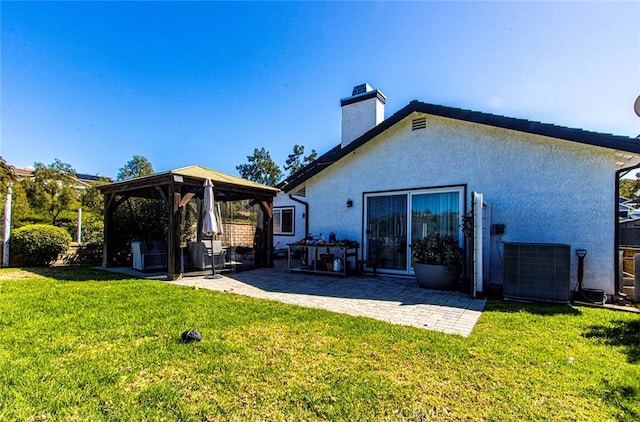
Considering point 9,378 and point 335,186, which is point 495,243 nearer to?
point 335,186

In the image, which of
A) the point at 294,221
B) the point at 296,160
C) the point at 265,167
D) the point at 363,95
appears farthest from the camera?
the point at 296,160

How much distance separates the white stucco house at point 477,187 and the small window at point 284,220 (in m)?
4.67

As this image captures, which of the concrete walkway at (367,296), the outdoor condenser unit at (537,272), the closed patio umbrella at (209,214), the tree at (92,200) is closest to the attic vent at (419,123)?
the outdoor condenser unit at (537,272)

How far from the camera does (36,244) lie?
33.8 ft

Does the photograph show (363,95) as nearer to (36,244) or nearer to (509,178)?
(509,178)

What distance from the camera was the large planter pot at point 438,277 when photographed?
7.24m

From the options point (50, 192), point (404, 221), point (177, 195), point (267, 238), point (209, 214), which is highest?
point (50, 192)

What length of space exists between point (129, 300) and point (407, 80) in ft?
36.2

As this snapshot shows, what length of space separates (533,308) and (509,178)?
10.5 feet

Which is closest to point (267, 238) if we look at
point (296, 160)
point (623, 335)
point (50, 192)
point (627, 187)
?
point (623, 335)

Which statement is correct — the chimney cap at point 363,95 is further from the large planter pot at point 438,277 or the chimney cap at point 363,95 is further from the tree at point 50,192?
the tree at point 50,192

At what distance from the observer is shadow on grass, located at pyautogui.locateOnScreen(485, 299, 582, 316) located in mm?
5293

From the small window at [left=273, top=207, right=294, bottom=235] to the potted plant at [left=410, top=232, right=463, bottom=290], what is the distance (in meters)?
9.02

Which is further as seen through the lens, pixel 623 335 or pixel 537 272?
pixel 537 272
